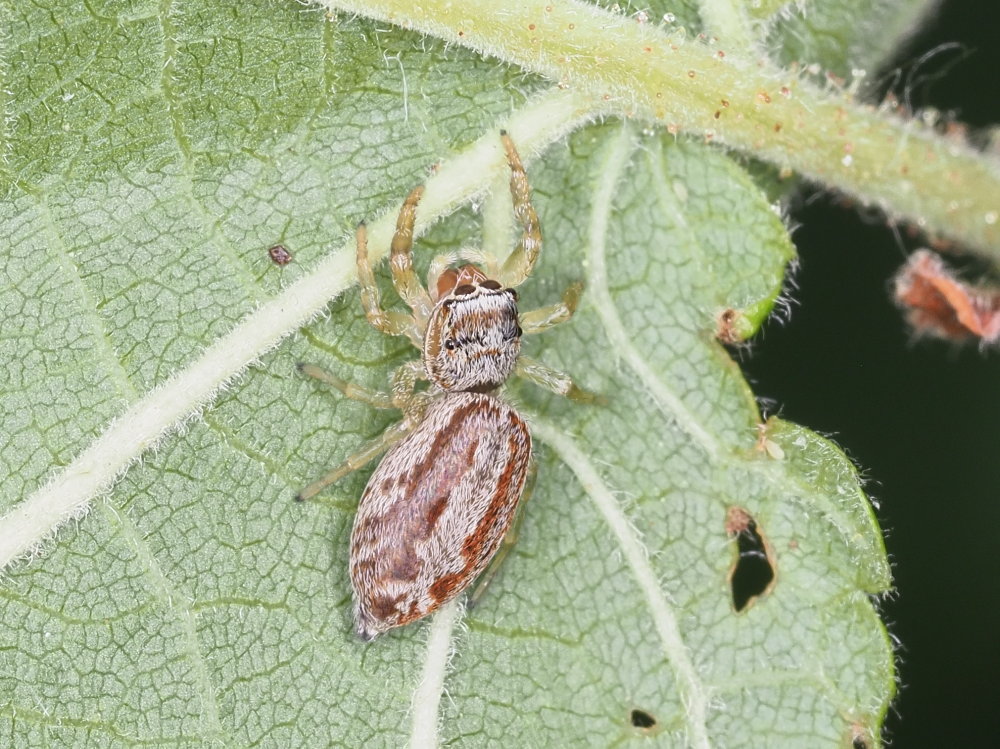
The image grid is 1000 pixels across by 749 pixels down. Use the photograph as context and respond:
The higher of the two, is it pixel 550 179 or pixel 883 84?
pixel 883 84

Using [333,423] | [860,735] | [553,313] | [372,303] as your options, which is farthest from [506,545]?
[860,735]

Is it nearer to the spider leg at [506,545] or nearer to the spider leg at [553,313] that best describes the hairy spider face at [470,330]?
the spider leg at [553,313]

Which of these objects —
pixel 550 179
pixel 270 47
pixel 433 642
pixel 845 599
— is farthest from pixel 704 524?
pixel 270 47

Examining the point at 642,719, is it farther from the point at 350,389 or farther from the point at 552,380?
the point at 350,389

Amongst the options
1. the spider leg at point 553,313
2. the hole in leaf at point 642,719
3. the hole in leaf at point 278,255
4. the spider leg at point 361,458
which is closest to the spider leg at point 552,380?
the spider leg at point 553,313

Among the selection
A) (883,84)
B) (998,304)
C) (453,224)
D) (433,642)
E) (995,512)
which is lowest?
(433,642)

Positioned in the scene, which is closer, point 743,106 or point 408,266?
point 408,266

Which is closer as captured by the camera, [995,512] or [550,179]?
[550,179]

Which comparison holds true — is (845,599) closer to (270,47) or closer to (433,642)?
(433,642)
